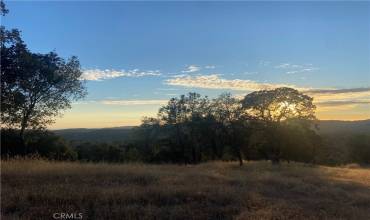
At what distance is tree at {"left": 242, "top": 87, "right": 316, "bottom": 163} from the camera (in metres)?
41.8

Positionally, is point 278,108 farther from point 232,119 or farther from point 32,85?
point 32,85

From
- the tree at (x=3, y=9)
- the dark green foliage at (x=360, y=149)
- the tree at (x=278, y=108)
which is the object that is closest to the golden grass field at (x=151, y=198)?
the tree at (x=3, y=9)

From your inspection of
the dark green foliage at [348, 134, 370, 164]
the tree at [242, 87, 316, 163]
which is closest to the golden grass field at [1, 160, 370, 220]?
the tree at [242, 87, 316, 163]

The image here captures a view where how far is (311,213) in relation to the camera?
940 cm

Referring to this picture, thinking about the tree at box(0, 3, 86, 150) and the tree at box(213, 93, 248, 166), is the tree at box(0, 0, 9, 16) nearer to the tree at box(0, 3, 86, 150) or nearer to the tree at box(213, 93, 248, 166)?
the tree at box(0, 3, 86, 150)

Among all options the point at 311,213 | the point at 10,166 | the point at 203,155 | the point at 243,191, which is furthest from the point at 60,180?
the point at 203,155

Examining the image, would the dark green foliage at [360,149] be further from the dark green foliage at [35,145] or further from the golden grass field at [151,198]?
the golden grass field at [151,198]

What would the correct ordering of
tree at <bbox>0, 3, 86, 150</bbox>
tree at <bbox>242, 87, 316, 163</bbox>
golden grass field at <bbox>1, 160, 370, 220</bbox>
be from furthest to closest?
tree at <bbox>242, 87, 316, 163</bbox>
tree at <bbox>0, 3, 86, 150</bbox>
golden grass field at <bbox>1, 160, 370, 220</bbox>

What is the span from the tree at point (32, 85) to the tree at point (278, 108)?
864 inches

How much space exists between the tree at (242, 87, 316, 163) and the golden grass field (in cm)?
2860

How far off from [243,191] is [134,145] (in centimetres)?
5890

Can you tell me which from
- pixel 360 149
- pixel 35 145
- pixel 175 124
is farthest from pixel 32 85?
pixel 360 149

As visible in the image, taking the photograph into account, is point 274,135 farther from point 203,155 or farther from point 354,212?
point 354,212

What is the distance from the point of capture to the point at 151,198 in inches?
385
